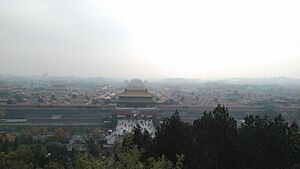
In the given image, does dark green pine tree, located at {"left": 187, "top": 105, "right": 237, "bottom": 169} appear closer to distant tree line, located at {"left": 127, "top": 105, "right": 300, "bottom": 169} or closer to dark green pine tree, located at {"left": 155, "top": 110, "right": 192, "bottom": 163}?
distant tree line, located at {"left": 127, "top": 105, "right": 300, "bottom": 169}

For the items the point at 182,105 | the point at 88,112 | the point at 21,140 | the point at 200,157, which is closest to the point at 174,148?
the point at 200,157

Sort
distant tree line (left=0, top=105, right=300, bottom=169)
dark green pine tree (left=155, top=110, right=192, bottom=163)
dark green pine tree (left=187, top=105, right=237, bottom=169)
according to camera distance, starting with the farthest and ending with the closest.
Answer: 1. dark green pine tree (left=155, top=110, right=192, bottom=163)
2. dark green pine tree (left=187, top=105, right=237, bottom=169)
3. distant tree line (left=0, top=105, right=300, bottom=169)

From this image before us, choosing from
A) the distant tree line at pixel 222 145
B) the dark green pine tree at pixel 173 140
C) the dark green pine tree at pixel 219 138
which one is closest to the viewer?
the distant tree line at pixel 222 145

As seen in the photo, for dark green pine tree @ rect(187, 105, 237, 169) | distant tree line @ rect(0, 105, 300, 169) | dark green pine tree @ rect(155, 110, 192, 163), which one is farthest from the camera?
dark green pine tree @ rect(155, 110, 192, 163)

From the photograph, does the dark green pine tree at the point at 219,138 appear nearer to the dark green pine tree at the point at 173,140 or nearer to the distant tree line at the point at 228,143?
the distant tree line at the point at 228,143

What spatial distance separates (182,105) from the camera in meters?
32.5

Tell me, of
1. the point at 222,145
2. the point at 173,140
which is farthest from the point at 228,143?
the point at 173,140

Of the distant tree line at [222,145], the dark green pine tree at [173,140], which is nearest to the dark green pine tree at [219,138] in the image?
the distant tree line at [222,145]

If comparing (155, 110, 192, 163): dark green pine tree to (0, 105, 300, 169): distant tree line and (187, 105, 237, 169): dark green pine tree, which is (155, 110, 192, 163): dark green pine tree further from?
(187, 105, 237, 169): dark green pine tree

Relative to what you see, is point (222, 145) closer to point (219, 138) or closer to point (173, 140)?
point (219, 138)

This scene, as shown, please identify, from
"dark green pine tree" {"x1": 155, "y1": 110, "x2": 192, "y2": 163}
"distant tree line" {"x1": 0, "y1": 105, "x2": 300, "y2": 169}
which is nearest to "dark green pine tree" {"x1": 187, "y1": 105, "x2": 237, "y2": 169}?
"distant tree line" {"x1": 0, "y1": 105, "x2": 300, "y2": 169}

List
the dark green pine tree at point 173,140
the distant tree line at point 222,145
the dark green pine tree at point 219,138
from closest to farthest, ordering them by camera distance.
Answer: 1. the distant tree line at point 222,145
2. the dark green pine tree at point 219,138
3. the dark green pine tree at point 173,140

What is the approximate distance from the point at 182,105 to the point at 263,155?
80.3ft

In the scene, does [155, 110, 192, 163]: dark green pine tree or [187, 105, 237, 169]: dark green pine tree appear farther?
[155, 110, 192, 163]: dark green pine tree
